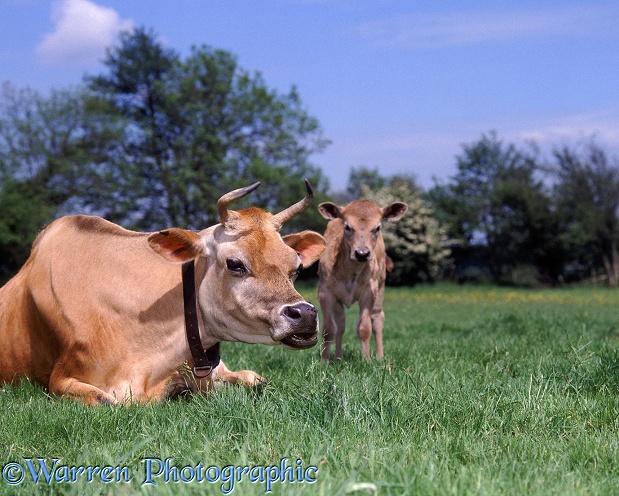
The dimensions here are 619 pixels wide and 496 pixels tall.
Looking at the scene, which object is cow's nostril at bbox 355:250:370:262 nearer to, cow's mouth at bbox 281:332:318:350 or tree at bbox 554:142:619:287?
cow's mouth at bbox 281:332:318:350

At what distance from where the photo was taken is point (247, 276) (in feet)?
16.9

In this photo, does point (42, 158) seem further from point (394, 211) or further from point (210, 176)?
point (394, 211)

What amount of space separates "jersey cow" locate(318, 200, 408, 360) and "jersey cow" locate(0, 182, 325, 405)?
2901mm

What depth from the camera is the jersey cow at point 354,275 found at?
8906 mm

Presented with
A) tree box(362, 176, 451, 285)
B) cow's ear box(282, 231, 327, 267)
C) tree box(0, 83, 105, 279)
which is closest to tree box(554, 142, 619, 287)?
tree box(362, 176, 451, 285)

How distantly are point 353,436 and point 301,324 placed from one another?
120 cm

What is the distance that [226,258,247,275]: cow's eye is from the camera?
5.17 metres

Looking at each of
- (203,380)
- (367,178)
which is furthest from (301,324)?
(367,178)

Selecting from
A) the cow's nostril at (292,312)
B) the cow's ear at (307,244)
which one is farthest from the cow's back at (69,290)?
the cow's nostril at (292,312)

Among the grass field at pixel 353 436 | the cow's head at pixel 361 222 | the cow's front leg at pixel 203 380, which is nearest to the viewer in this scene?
the grass field at pixel 353 436

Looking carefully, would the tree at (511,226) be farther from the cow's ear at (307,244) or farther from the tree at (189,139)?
the cow's ear at (307,244)

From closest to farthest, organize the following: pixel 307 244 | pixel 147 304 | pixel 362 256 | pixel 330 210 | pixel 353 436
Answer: pixel 353 436 < pixel 147 304 < pixel 307 244 < pixel 362 256 < pixel 330 210

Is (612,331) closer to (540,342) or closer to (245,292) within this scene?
(540,342)

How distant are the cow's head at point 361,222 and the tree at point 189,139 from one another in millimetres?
35544
